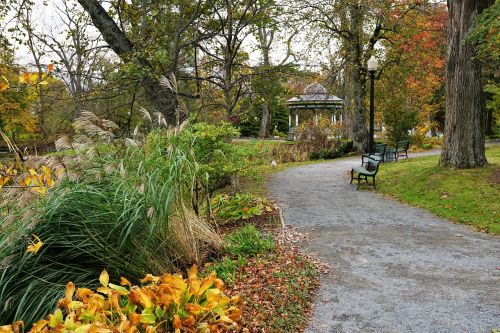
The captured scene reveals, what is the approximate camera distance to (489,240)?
5980 mm

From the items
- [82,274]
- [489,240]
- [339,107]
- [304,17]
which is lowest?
[489,240]

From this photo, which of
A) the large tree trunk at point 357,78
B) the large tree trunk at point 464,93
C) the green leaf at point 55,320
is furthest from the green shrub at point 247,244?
the large tree trunk at point 357,78

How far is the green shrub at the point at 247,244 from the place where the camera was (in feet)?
15.9

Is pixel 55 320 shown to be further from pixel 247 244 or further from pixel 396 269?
pixel 396 269

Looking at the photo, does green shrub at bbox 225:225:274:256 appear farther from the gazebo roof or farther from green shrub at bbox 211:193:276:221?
the gazebo roof

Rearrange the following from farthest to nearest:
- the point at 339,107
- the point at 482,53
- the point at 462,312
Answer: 1. the point at 339,107
2. the point at 482,53
3. the point at 462,312

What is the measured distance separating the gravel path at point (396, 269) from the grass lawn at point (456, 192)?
1.33ft

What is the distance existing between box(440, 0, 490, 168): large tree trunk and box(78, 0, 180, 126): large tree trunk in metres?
6.21

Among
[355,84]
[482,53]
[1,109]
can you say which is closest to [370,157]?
[482,53]

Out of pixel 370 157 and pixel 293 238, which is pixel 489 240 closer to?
pixel 293 238

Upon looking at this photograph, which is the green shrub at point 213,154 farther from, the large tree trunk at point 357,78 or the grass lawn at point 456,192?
the large tree trunk at point 357,78

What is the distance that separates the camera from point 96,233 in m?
3.34

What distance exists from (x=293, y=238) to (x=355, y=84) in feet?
45.7

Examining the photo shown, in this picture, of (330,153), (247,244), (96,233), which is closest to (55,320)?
(96,233)
